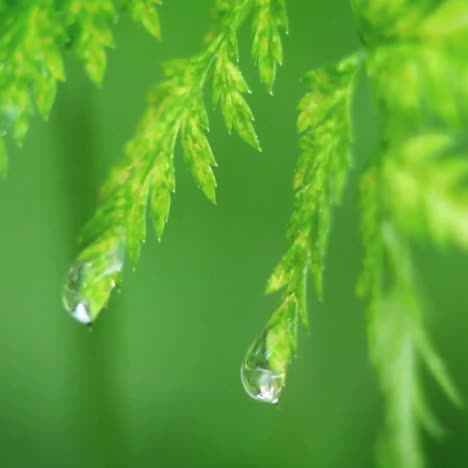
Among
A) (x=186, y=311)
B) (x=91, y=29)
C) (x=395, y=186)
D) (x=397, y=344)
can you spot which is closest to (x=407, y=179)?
(x=395, y=186)

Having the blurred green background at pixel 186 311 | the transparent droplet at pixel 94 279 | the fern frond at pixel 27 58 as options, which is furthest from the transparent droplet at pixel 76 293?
the blurred green background at pixel 186 311

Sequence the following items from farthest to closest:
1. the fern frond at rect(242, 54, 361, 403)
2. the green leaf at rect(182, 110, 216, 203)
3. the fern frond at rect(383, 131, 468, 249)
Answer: the green leaf at rect(182, 110, 216, 203) → the fern frond at rect(242, 54, 361, 403) → the fern frond at rect(383, 131, 468, 249)

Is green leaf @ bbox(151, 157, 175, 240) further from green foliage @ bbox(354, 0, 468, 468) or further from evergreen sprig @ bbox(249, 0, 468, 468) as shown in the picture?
green foliage @ bbox(354, 0, 468, 468)

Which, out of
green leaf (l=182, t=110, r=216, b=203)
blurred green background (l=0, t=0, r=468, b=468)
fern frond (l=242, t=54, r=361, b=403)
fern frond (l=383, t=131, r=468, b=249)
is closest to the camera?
fern frond (l=383, t=131, r=468, b=249)

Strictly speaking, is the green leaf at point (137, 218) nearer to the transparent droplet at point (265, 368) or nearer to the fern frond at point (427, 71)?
the transparent droplet at point (265, 368)

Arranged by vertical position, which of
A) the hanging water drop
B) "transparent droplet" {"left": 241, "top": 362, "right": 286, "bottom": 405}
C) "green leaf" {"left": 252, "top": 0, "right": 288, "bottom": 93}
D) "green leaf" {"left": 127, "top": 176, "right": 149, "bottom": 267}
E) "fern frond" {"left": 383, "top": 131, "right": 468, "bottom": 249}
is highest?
"green leaf" {"left": 252, "top": 0, "right": 288, "bottom": 93}

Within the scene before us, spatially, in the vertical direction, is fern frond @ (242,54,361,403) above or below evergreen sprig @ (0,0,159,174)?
below

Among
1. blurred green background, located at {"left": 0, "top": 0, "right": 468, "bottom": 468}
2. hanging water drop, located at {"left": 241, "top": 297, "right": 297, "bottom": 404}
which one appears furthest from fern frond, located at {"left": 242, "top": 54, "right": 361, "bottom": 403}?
blurred green background, located at {"left": 0, "top": 0, "right": 468, "bottom": 468}
